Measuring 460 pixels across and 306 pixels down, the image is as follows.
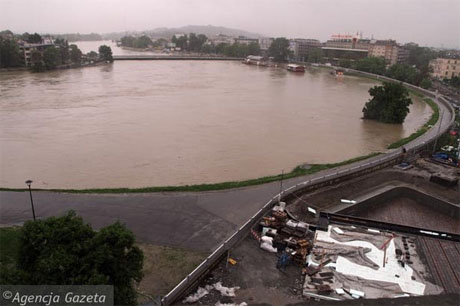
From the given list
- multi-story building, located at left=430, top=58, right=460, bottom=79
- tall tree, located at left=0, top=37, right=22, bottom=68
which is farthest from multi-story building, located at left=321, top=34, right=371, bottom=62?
tall tree, located at left=0, top=37, right=22, bottom=68

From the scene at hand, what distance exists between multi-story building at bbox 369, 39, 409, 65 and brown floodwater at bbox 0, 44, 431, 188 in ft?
123

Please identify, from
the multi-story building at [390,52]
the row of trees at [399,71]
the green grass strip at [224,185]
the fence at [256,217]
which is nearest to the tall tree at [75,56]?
the row of trees at [399,71]

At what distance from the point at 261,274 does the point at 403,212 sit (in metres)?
6.58

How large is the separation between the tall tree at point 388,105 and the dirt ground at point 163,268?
60.1ft

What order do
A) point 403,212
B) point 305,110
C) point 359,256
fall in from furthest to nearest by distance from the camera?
point 305,110
point 403,212
point 359,256

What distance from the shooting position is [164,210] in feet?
31.8

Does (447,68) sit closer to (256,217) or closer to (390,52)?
(390,52)

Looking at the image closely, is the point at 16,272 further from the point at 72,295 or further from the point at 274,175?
the point at 274,175

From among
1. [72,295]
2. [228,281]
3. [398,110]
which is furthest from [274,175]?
[398,110]

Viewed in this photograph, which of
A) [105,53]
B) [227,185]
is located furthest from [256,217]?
[105,53]

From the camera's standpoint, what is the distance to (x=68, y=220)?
18.6ft

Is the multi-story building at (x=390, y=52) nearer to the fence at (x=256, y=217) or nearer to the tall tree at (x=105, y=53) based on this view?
the tall tree at (x=105, y=53)

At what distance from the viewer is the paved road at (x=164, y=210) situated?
28.1ft

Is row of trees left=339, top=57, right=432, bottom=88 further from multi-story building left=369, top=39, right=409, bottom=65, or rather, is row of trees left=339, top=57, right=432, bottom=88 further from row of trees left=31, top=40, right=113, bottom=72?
row of trees left=31, top=40, right=113, bottom=72
